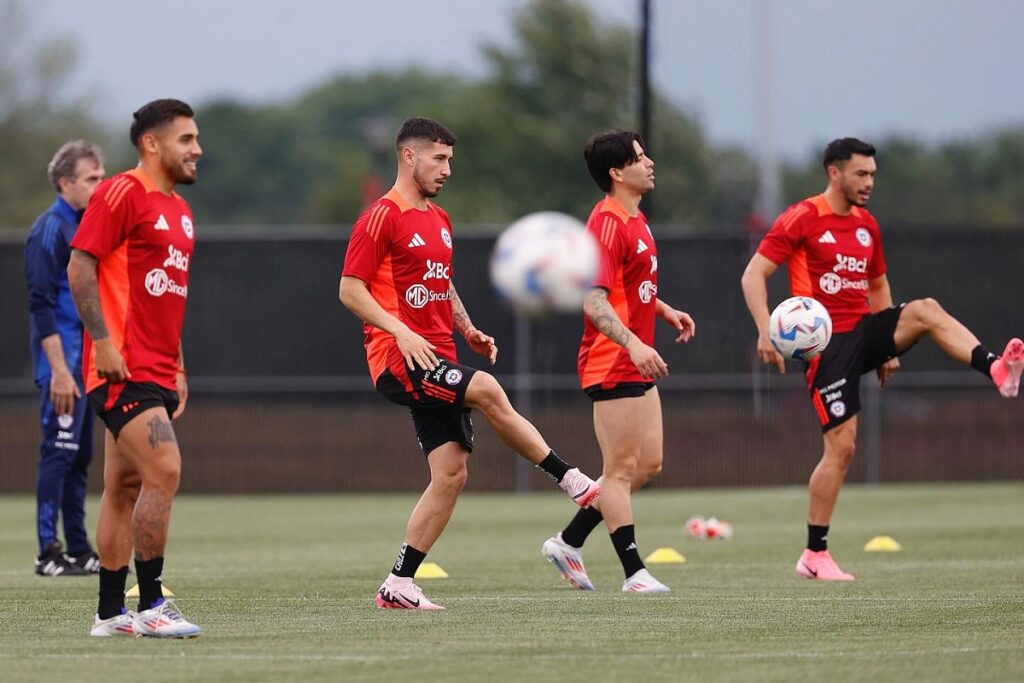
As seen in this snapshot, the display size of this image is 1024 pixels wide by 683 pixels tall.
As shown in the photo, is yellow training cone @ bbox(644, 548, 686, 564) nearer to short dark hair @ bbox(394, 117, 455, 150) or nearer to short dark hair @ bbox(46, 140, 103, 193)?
short dark hair @ bbox(394, 117, 455, 150)

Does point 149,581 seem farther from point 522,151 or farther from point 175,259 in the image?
point 522,151

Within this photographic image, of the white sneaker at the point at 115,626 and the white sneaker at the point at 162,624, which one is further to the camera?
the white sneaker at the point at 115,626

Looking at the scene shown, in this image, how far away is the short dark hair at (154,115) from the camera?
800 centimetres

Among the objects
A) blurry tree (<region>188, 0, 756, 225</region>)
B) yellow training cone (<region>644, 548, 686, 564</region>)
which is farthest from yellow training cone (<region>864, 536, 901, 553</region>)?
blurry tree (<region>188, 0, 756, 225</region>)

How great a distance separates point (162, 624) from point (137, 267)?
5.11 ft

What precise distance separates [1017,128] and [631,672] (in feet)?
85.4

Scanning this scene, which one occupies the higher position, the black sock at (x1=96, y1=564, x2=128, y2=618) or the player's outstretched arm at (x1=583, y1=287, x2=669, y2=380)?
the player's outstretched arm at (x1=583, y1=287, x2=669, y2=380)

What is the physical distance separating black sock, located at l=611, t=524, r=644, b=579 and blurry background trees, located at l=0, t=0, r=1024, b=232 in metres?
15.1

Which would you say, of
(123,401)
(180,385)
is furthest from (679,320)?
(123,401)

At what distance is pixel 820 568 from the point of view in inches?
418

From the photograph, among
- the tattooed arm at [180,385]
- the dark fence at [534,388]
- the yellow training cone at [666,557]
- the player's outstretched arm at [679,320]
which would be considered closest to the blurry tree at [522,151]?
the dark fence at [534,388]

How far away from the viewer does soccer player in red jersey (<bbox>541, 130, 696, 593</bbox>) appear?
987 centimetres

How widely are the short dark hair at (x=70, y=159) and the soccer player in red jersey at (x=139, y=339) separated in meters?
3.51

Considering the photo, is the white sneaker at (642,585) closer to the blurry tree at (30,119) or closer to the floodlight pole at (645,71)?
the floodlight pole at (645,71)
